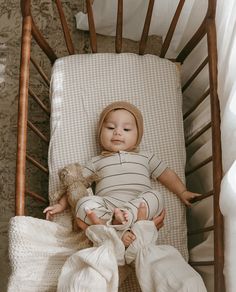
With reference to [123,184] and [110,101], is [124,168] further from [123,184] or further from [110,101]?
[110,101]

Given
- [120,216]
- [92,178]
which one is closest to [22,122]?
[92,178]

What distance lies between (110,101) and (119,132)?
0.18 metres

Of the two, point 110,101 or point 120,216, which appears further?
point 110,101

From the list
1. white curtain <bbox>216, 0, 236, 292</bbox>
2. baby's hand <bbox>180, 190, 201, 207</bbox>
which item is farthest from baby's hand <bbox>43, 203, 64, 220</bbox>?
white curtain <bbox>216, 0, 236, 292</bbox>

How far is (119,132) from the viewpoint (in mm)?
1522

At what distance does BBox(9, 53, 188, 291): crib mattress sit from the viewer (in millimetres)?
1607

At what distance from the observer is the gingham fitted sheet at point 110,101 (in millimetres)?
1611

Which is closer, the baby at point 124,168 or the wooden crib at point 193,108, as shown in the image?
the wooden crib at point 193,108

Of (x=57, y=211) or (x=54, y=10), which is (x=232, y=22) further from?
(x=54, y=10)

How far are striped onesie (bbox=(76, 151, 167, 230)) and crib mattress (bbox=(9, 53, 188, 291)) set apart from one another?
0.20 feet

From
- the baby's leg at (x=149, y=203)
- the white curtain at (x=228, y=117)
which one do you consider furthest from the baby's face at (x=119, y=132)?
the white curtain at (x=228, y=117)

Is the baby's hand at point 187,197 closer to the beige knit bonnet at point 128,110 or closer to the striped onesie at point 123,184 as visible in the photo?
the striped onesie at point 123,184

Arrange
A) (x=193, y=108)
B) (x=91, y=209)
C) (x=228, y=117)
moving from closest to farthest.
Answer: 1. (x=228, y=117)
2. (x=91, y=209)
3. (x=193, y=108)

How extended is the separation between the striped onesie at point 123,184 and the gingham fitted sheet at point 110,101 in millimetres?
62
